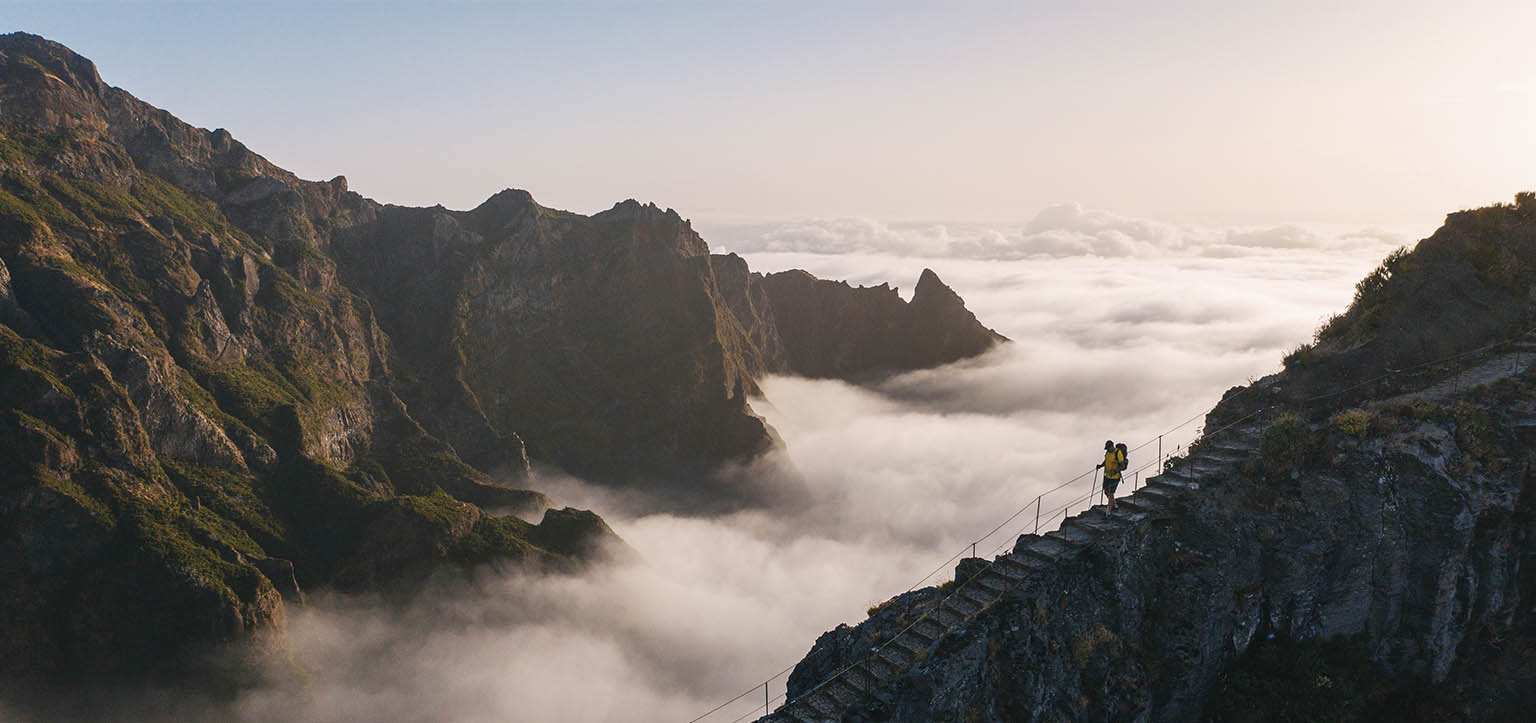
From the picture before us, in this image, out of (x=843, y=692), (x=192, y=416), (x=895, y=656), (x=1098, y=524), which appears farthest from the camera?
(x=192, y=416)

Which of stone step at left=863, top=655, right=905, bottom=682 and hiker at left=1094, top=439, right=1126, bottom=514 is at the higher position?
hiker at left=1094, top=439, right=1126, bottom=514

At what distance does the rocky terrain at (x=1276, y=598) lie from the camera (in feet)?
74.5

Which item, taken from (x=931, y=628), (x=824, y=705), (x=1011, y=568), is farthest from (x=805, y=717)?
(x=1011, y=568)

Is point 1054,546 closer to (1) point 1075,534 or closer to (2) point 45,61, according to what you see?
(1) point 1075,534

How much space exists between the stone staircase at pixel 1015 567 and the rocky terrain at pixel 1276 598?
0.27 feet

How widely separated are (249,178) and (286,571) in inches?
4386

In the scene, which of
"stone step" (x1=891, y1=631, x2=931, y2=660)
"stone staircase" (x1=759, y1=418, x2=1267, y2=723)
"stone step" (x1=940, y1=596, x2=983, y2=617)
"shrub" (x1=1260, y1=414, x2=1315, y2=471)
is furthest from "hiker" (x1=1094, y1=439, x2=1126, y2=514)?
"stone step" (x1=891, y1=631, x2=931, y2=660)

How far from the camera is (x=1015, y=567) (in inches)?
953

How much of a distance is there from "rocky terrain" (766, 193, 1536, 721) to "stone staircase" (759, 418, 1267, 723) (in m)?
0.08

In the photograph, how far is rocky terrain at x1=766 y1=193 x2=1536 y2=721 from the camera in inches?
894

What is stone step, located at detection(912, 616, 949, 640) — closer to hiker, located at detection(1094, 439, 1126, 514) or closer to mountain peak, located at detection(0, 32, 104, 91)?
hiker, located at detection(1094, 439, 1126, 514)

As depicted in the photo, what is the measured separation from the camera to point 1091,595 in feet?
76.8

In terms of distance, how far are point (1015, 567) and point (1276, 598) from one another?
856cm

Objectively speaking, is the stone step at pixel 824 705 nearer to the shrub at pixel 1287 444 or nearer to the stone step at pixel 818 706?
the stone step at pixel 818 706
